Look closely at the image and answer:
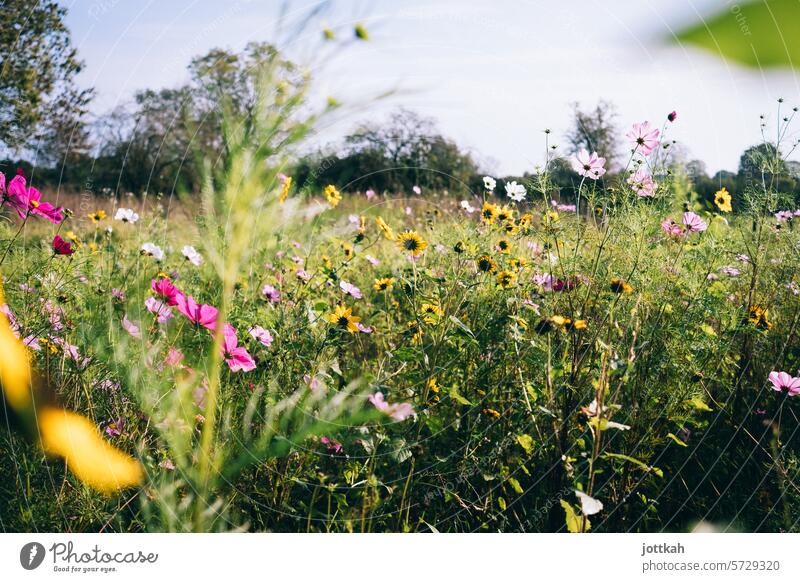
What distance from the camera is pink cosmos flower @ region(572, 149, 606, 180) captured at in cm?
127

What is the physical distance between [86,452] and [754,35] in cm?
113

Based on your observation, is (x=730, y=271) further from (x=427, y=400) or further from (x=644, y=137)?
(x=427, y=400)

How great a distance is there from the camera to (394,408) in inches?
40.8

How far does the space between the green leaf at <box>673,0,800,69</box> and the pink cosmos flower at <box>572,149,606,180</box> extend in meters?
1.07

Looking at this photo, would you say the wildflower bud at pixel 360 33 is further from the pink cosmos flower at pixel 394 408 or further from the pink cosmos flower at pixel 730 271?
the pink cosmos flower at pixel 730 271

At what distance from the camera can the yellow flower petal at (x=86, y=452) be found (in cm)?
98

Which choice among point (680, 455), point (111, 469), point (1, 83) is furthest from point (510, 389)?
point (1, 83)

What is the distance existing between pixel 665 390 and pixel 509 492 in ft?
1.36

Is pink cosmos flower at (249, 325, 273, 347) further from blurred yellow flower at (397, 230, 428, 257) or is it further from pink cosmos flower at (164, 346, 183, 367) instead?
blurred yellow flower at (397, 230, 428, 257)

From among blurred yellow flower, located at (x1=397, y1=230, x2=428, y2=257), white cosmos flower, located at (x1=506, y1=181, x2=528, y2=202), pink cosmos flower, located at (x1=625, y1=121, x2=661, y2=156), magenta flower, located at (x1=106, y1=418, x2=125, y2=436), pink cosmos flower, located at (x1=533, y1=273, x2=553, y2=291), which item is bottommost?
magenta flower, located at (x1=106, y1=418, x2=125, y2=436)
